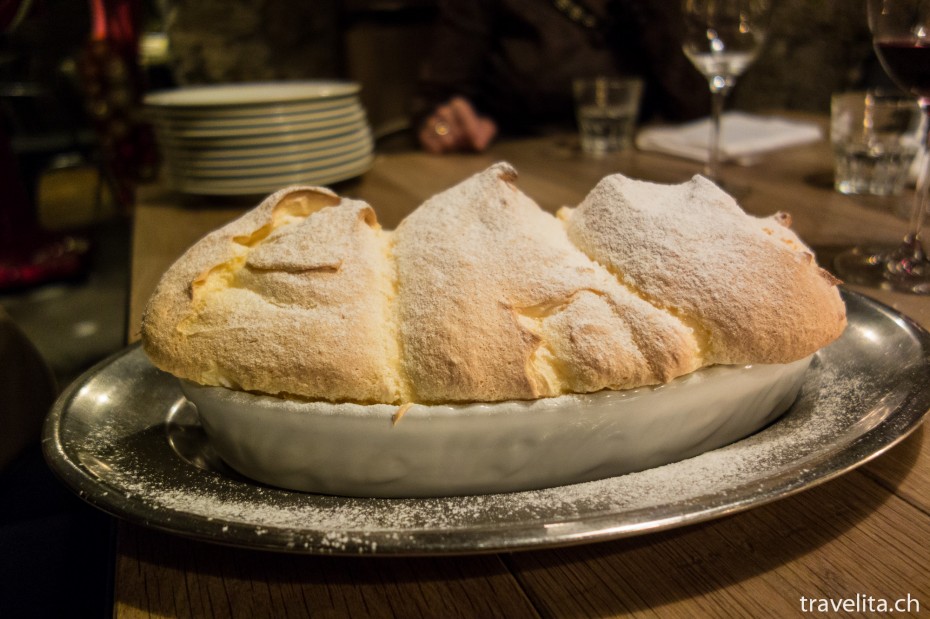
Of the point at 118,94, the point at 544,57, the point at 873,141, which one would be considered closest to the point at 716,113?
the point at 873,141

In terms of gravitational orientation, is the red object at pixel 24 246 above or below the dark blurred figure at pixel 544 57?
below

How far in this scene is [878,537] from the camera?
0.43 m

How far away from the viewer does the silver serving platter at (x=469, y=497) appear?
37 cm

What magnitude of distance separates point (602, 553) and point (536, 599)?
2.2 inches

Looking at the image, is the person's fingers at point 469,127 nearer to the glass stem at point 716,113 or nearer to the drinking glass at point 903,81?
the glass stem at point 716,113

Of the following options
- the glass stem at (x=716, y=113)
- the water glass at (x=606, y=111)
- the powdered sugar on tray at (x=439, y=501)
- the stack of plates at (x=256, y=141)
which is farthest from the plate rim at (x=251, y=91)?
the powdered sugar on tray at (x=439, y=501)

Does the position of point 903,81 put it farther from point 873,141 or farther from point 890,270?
point 873,141

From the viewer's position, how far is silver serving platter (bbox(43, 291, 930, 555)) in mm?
374

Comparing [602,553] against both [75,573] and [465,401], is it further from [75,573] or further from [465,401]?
[75,573]

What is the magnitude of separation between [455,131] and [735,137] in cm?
73

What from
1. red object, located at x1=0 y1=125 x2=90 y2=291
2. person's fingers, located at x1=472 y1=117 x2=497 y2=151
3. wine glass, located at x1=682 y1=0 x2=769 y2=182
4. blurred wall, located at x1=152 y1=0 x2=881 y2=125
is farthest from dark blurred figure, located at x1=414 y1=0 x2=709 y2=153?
Answer: red object, located at x1=0 y1=125 x2=90 y2=291

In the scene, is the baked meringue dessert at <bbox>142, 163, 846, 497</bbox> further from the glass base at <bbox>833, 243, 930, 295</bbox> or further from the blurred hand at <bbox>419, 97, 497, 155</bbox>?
the blurred hand at <bbox>419, 97, 497, 155</bbox>

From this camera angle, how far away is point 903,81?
81cm

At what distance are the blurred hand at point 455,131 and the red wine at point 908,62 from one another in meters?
1.11
